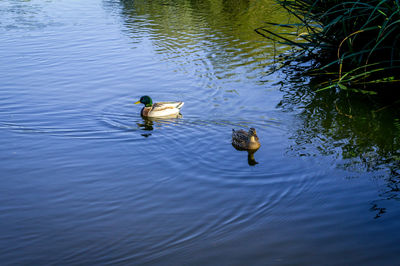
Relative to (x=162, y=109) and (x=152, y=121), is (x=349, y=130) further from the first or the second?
(x=152, y=121)

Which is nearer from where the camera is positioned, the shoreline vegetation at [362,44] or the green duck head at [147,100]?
the shoreline vegetation at [362,44]

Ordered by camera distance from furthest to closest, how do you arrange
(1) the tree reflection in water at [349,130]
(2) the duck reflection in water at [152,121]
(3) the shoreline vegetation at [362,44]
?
(2) the duck reflection in water at [152,121] < (3) the shoreline vegetation at [362,44] < (1) the tree reflection in water at [349,130]

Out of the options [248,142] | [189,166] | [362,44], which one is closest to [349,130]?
[248,142]

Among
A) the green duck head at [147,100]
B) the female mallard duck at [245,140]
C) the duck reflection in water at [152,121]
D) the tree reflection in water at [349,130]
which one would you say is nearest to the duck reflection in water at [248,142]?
the female mallard duck at [245,140]

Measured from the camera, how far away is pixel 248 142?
7508mm

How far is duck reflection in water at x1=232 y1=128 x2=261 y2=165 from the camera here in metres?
7.45

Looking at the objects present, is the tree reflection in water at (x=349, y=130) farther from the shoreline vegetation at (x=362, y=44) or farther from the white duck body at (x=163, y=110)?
the white duck body at (x=163, y=110)

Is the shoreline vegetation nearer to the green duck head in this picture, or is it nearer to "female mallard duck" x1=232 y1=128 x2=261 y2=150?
"female mallard duck" x1=232 y1=128 x2=261 y2=150

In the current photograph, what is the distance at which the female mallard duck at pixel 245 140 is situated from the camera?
7.48m

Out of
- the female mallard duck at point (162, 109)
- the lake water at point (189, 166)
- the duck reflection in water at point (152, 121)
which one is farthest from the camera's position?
the female mallard duck at point (162, 109)

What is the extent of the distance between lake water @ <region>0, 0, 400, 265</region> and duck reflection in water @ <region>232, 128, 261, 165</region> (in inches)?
3.4

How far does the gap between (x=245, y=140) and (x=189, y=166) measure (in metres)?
0.97

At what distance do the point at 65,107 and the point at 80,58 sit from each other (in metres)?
3.88

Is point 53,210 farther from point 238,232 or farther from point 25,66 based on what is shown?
point 25,66
